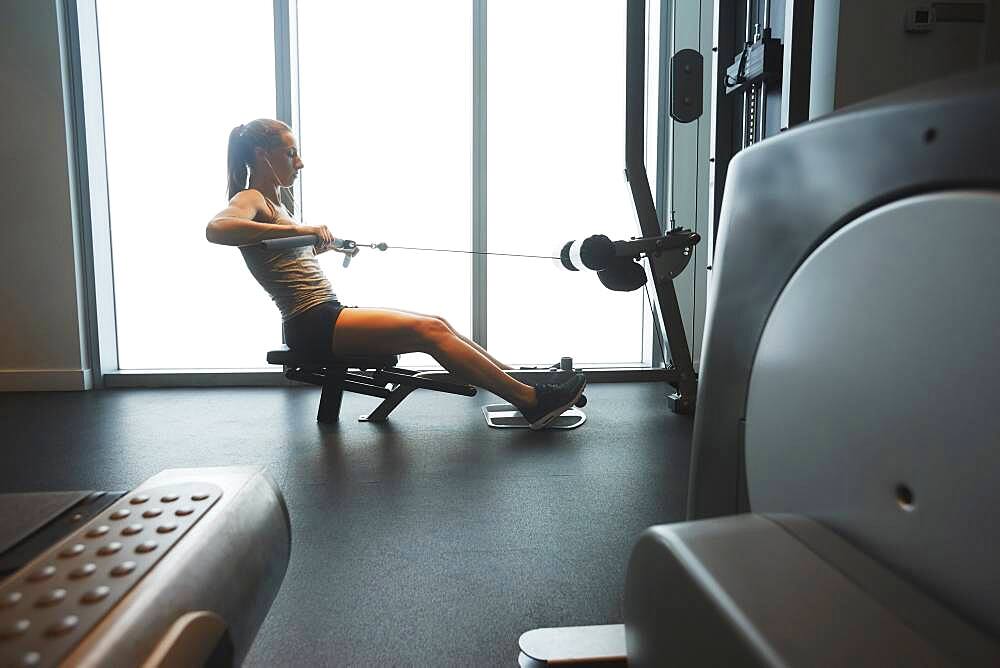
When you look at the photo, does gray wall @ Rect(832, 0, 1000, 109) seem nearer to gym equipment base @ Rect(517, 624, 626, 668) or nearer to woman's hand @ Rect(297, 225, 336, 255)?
gym equipment base @ Rect(517, 624, 626, 668)

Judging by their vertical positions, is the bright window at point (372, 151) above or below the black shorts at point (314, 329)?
above

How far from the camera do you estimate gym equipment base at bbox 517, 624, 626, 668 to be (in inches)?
36.9

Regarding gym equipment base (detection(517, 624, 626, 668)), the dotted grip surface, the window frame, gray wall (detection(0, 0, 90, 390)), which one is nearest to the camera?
the dotted grip surface

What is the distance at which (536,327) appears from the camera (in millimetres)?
3822

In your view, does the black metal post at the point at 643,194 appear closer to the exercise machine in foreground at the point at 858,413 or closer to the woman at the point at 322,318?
→ the woman at the point at 322,318

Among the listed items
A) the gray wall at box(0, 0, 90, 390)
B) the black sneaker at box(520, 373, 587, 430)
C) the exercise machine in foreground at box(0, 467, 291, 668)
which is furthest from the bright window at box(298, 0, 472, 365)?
the exercise machine in foreground at box(0, 467, 291, 668)

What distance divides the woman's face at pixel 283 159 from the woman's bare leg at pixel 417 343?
57 cm

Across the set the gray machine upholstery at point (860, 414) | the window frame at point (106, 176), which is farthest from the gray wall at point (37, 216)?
the gray machine upholstery at point (860, 414)

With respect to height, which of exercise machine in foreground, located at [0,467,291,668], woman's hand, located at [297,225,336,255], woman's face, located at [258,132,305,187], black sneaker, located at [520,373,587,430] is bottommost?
black sneaker, located at [520,373,587,430]

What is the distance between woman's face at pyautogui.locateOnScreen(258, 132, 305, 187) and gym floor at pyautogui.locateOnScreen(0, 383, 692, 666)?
0.95 metres

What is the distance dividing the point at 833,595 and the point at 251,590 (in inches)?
14.3

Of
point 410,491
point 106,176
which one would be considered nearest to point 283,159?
point 410,491

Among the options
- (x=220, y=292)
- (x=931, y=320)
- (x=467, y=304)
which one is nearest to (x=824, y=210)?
(x=931, y=320)

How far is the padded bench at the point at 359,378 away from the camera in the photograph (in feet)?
8.34
